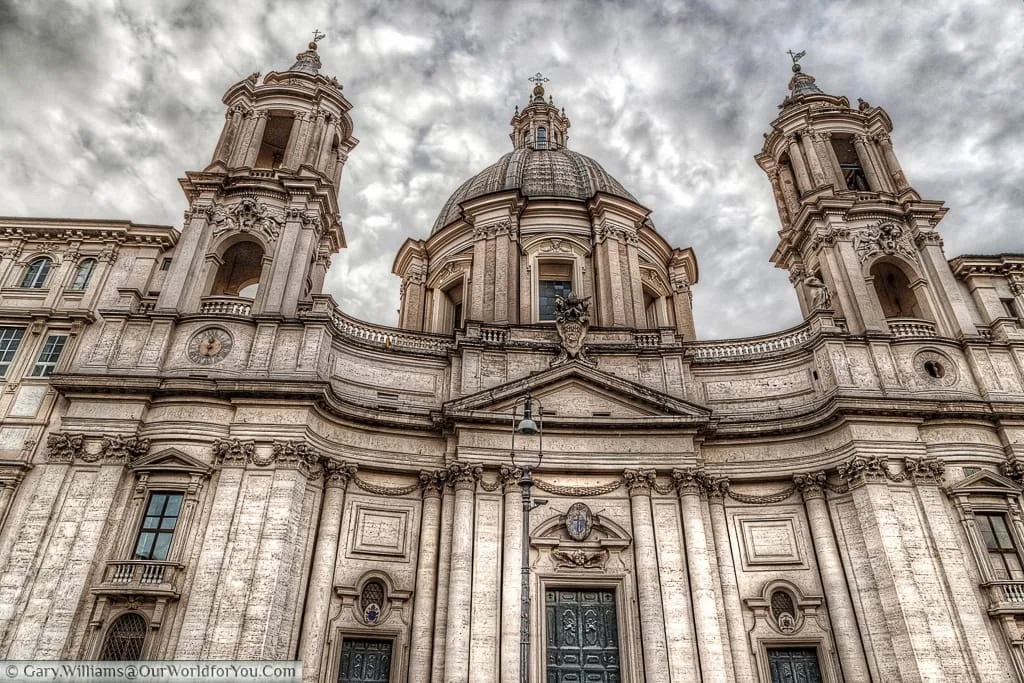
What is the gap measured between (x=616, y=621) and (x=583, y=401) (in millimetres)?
6580

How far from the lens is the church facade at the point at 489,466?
17.1m

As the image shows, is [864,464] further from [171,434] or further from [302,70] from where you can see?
[302,70]

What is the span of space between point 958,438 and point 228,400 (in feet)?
71.6

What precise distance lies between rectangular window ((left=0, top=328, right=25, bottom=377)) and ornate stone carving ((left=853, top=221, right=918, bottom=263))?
94.5 ft

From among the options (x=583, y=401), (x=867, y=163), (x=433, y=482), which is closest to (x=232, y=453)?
(x=433, y=482)

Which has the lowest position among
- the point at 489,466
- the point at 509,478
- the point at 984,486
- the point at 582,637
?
the point at 582,637

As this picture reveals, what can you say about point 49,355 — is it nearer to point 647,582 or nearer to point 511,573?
point 511,573

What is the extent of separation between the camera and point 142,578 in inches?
665

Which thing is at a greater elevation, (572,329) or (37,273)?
(37,273)

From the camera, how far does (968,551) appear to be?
18281 millimetres

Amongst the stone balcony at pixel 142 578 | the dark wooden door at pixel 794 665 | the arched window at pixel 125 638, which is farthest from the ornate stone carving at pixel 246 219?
the dark wooden door at pixel 794 665

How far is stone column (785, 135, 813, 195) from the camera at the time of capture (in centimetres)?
2677

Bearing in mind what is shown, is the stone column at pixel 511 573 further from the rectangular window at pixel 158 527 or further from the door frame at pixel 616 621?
the rectangular window at pixel 158 527

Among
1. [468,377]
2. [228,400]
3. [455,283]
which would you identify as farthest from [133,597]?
[455,283]
